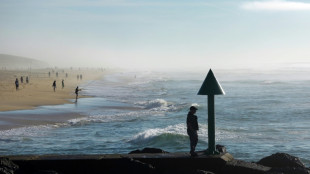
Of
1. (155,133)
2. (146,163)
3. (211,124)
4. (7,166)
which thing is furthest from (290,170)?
(155,133)

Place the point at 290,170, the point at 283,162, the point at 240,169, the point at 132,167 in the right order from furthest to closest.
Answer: the point at 283,162, the point at 290,170, the point at 240,169, the point at 132,167

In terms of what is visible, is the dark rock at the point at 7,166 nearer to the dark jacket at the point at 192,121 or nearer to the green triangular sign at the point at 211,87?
the dark jacket at the point at 192,121

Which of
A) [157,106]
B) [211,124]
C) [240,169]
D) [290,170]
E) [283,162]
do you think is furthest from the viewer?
[157,106]

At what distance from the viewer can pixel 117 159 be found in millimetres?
10391

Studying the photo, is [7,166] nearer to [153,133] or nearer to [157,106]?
[153,133]

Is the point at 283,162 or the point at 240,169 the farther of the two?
the point at 283,162

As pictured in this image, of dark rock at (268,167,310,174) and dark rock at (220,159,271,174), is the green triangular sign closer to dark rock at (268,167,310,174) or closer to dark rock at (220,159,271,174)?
dark rock at (220,159,271,174)

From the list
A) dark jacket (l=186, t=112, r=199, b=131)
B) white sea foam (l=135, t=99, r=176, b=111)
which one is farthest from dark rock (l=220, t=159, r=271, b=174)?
white sea foam (l=135, t=99, r=176, b=111)

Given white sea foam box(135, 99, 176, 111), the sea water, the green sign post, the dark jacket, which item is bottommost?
the sea water

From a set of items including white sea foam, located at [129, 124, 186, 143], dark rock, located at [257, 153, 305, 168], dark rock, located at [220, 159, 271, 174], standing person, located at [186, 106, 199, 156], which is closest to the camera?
dark rock, located at [220, 159, 271, 174]

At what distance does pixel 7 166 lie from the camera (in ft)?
31.9

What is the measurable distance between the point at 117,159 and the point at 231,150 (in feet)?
23.6

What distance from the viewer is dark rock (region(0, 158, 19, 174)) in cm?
945

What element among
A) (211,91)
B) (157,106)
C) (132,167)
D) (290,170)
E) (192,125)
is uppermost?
(211,91)
